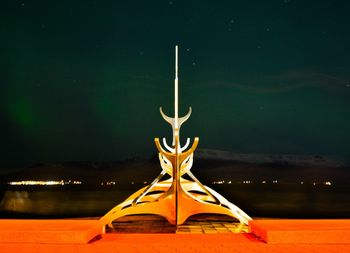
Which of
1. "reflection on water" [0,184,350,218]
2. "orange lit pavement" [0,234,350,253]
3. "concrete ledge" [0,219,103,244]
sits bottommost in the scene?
"orange lit pavement" [0,234,350,253]

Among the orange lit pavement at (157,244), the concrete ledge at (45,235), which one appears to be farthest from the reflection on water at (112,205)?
the concrete ledge at (45,235)

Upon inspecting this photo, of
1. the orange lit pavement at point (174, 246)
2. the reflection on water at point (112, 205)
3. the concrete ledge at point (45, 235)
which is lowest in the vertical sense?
the orange lit pavement at point (174, 246)

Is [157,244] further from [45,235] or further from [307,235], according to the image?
[307,235]

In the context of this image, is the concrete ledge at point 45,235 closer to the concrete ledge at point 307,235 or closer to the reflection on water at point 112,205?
the concrete ledge at point 307,235

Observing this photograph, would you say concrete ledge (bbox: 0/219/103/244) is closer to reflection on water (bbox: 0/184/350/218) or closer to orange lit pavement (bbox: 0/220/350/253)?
orange lit pavement (bbox: 0/220/350/253)

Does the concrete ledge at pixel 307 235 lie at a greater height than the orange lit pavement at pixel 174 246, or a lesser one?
greater

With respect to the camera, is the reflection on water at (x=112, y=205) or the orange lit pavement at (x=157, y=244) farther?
the reflection on water at (x=112, y=205)

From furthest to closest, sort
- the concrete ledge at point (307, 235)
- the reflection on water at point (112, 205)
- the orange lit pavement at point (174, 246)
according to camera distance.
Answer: the reflection on water at point (112, 205)
the concrete ledge at point (307, 235)
the orange lit pavement at point (174, 246)

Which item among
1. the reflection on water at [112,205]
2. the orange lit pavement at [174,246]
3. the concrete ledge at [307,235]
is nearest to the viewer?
the orange lit pavement at [174,246]

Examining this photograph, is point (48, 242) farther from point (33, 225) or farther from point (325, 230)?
point (325, 230)

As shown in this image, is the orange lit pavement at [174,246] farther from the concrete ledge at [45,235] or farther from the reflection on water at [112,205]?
the reflection on water at [112,205]

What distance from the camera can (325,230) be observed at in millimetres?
8609

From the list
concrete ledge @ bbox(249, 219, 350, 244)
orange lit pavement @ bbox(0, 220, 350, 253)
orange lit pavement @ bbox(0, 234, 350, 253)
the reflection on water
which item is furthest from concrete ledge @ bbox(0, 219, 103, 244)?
the reflection on water

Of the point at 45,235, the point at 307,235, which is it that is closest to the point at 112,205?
the point at 45,235
